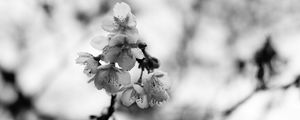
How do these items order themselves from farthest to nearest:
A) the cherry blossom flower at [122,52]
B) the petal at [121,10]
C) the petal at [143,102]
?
the petal at [143,102] → the petal at [121,10] → the cherry blossom flower at [122,52]

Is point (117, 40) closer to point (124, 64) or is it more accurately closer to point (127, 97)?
point (124, 64)

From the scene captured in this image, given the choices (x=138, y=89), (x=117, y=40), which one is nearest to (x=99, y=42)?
(x=117, y=40)

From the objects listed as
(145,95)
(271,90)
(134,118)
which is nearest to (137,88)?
(145,95)

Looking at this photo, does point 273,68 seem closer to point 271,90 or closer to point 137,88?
point 271,90

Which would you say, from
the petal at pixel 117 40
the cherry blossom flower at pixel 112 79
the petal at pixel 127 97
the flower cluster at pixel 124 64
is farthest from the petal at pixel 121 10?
the petal at pixel 127 97

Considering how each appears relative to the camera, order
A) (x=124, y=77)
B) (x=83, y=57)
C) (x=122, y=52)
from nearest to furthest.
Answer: (x=122, y=52) → (x=124, y=77) → (x=83, y=57)

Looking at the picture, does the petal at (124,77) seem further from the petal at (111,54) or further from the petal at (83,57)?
the petal at (83,57)

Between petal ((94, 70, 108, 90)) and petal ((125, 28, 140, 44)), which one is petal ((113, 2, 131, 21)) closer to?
petal ((125, 28, 140, 44))
